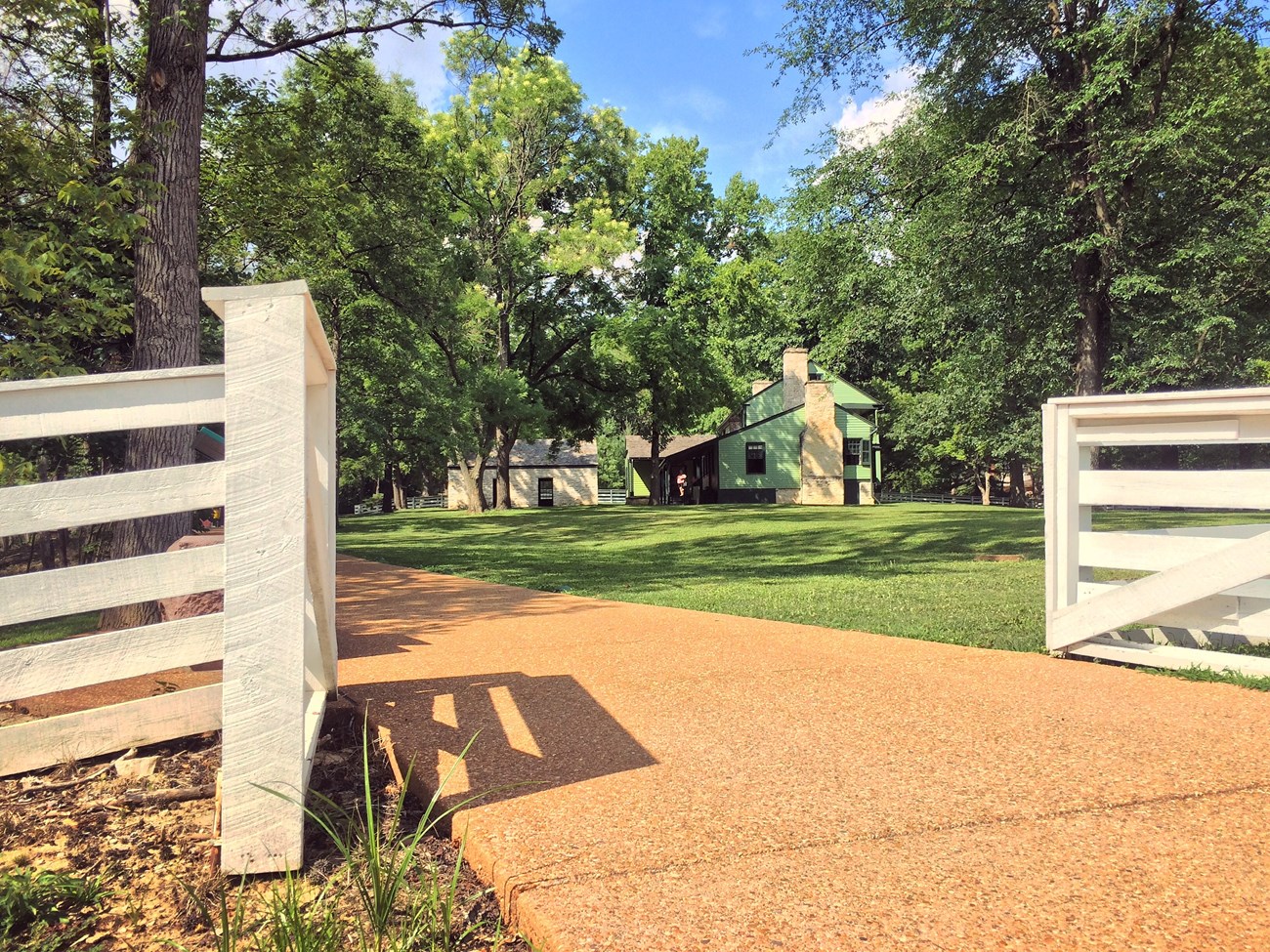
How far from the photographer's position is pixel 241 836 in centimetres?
230

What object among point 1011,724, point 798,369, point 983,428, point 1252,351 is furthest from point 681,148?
point 1011,724

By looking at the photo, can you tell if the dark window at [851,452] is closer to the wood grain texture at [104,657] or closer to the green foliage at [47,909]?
the wood grain texture at [104,657]

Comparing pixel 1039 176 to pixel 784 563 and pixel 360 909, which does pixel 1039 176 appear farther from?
pixel 360 909

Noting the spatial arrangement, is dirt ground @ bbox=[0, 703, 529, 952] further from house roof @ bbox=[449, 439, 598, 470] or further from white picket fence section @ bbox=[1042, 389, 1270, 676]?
house roof @ bbox=[449, 439, 598, 470]

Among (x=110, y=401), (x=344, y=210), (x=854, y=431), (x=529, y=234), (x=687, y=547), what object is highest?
(x=529, y=234)

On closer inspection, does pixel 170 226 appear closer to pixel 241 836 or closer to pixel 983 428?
pixel 241 836

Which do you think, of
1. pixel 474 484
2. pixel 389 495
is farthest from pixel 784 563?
pixel 389 495

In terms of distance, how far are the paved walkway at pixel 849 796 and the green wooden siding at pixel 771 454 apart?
1384 inches

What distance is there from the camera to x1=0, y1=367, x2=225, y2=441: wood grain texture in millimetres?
2547

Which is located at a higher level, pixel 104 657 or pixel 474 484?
pixel 474 484

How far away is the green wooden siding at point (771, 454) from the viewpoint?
3988 cm

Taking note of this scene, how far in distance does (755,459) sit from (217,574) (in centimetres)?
3879

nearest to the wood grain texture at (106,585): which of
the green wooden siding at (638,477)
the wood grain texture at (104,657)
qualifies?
the wood grain texture at (104,657)

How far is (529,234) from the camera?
1193 inches
